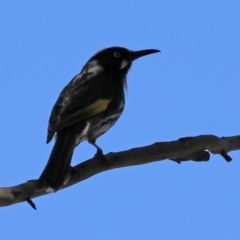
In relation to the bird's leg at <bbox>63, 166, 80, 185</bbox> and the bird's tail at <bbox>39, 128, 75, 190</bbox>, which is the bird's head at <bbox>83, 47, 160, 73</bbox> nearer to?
the bird's tail at <bbox>39, 128, 75, 190</bbox>

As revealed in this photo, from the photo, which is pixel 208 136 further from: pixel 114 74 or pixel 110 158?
pixel 114 74

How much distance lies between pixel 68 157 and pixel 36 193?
3.64ft

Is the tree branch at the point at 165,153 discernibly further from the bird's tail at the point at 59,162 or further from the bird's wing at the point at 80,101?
the bird's wing at the point at 80,101

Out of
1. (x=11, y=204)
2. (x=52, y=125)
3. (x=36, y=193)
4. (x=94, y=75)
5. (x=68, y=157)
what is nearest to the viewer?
(x=11, y=204)

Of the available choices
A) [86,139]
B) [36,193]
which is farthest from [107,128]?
[36,193]

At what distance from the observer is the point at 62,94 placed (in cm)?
Answer: 657

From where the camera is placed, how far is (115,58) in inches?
301

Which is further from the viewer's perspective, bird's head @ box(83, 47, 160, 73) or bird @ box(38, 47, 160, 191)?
bird's head @ box(83, 47, 160, 73)

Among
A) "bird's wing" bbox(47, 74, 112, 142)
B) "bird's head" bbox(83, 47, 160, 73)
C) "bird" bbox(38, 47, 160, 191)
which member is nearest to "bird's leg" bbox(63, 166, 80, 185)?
"bird" bbox(38, 47, 160, 191)

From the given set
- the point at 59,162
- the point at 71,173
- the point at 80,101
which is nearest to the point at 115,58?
the point at 80,101

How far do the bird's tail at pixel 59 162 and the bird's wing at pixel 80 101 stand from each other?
0.11 meters

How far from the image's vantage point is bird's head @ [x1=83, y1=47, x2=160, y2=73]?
7547 mm

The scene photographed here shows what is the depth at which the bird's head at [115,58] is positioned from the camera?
7547 millimetres

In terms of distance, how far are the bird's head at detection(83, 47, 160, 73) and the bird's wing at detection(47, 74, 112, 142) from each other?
45 centimetres
